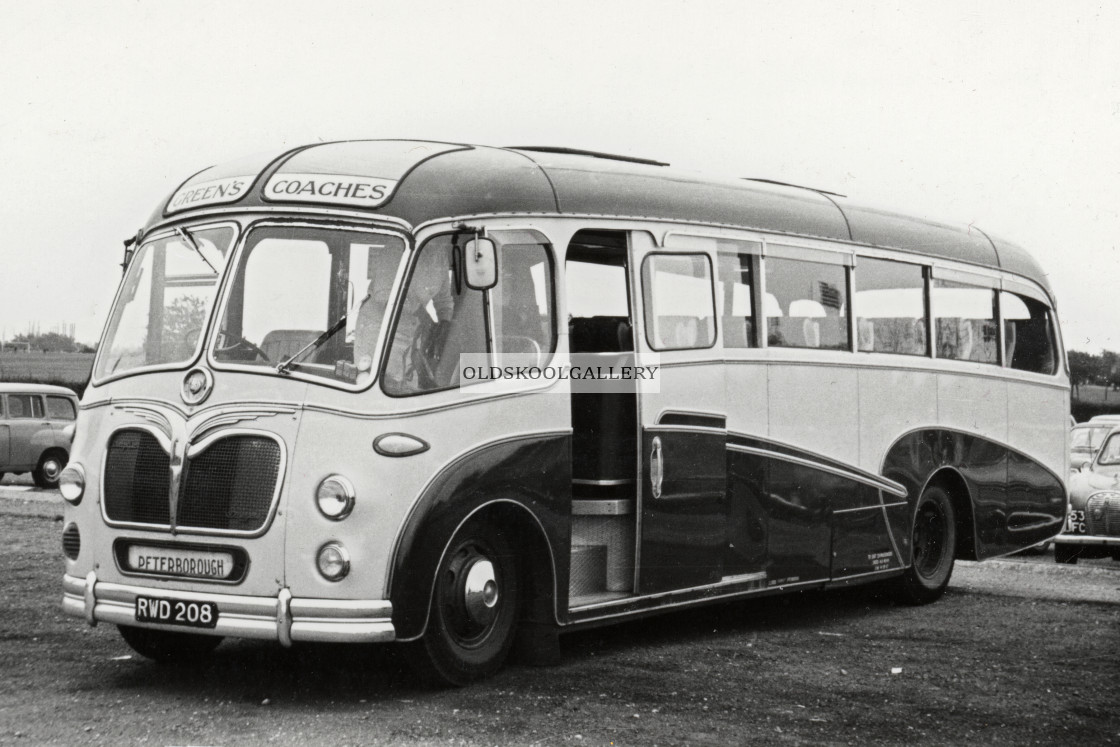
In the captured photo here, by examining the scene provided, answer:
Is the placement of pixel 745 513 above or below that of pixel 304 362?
below

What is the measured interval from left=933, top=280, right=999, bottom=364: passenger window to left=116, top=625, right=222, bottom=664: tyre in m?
6.65

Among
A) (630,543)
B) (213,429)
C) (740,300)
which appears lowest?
(630,543)

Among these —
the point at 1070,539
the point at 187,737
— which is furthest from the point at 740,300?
the point at 1070,539

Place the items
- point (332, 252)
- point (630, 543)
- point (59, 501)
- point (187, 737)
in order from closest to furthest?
point (187, 737)
point (332, 252)
point (630, 543)
point (59, 501)

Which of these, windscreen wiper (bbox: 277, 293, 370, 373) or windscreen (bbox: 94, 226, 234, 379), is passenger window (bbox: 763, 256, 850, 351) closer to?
windscreen wiper (bbox: 277, 293, 370, 373)


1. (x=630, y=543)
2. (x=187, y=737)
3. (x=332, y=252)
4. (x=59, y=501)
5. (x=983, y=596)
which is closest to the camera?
(x=187, y=737)

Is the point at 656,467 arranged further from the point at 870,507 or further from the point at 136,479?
the point at 136,479

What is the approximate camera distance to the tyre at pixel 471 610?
823 cm

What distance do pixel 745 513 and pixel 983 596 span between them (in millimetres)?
3973

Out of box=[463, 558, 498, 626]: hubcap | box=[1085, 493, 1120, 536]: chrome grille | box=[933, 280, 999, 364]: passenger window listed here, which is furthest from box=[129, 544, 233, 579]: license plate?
box=[1085, 493, 1120, 536]: chrome grille

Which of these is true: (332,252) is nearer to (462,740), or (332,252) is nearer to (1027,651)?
(462,740)

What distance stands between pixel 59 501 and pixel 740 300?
1655 cm

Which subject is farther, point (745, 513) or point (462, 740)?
point (745, 513)

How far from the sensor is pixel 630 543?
9.60m
